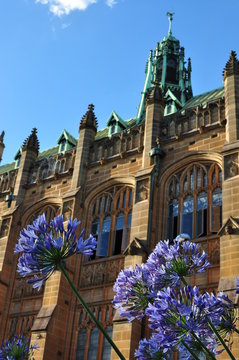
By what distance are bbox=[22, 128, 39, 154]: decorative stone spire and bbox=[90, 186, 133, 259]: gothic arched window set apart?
6.63 meters

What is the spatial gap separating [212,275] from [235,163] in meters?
4.35

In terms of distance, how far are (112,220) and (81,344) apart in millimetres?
5552

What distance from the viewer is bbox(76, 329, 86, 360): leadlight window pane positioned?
19.9 metres

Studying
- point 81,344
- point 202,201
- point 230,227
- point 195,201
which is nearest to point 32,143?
point 195,201

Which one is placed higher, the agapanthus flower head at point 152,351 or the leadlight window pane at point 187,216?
the leadlight window pane at point 187,216

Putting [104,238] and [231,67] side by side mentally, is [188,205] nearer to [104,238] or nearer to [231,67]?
[104,238]

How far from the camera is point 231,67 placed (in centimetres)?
2206

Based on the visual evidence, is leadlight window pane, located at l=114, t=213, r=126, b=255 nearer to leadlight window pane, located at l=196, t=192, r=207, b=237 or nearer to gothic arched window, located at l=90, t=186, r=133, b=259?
gothic arched window, located at l=90, t=186, r=133, b=259

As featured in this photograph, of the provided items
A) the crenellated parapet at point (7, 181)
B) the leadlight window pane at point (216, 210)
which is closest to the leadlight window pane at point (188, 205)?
→ the leadlight window pane at point (216, 210)

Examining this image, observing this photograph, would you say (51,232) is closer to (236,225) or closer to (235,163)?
(236,225)

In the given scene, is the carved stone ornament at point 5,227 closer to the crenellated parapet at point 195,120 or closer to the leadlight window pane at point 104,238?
the leadlight window pane at point 104,238

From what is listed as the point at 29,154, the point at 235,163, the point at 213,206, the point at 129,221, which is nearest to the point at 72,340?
the point at 129,221

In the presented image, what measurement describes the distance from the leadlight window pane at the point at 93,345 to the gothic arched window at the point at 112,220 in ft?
11.1

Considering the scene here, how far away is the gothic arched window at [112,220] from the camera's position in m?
21.8
